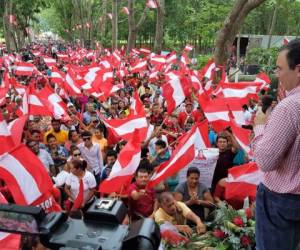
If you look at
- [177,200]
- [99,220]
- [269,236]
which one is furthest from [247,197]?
[99,220]

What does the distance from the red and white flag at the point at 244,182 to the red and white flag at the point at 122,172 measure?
106cm

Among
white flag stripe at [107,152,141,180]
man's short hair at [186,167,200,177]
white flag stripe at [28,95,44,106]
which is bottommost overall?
white flag stripe at [28,95,44,106]

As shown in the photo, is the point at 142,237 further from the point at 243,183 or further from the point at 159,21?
the point at 159,21

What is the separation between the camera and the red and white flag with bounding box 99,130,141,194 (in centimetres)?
481

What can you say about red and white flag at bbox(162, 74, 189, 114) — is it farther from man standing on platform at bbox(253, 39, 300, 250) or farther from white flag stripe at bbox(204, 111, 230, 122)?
man standing on platform at bbox(253, 39, 300, 250)

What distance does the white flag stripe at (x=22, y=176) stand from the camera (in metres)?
4.12

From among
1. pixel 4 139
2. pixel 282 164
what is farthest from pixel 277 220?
pixel 4 139

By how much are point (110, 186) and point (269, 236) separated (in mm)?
2518

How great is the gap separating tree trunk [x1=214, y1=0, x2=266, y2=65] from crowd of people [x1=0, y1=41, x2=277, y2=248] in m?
2.33

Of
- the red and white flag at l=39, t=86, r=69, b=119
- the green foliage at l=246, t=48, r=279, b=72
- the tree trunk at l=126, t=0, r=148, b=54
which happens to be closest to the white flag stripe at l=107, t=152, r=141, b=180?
the red and white flag at l=39, t=86, r=69, b=119

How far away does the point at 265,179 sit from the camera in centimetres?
250

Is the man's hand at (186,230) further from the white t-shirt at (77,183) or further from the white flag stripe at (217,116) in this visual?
→ the white flag stripe at (217,116)

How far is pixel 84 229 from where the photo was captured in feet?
5.30

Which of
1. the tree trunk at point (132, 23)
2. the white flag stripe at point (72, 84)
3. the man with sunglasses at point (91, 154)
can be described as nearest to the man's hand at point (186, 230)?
the man with sunglasses at point (91, 154)
